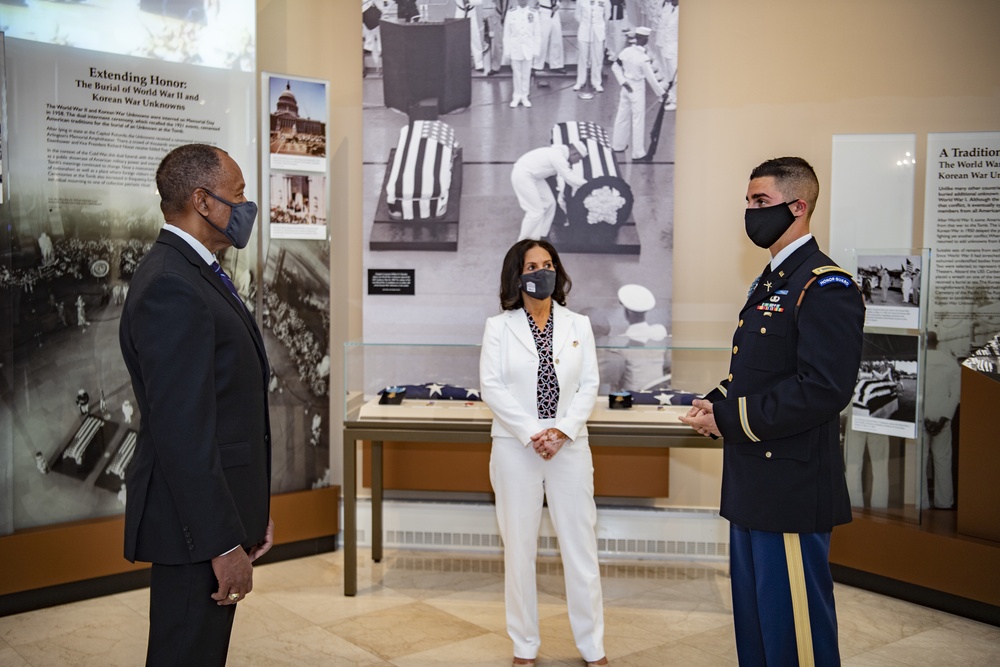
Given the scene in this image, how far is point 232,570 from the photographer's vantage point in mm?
2070

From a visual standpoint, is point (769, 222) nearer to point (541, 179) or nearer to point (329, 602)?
point (541, 179)

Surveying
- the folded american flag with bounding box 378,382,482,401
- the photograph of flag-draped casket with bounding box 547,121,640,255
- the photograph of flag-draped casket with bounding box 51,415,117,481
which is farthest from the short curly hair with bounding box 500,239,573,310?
the photograph of flag-draped casket with bounding box 51,415,117,481

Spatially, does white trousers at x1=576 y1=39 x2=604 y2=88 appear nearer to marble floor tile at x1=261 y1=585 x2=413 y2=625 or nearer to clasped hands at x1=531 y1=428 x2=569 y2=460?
clasped hands at x1=531 y1=428 x2=569 y2=460

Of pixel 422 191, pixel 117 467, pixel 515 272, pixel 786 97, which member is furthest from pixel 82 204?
pixel 786 97

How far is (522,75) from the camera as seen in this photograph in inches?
203

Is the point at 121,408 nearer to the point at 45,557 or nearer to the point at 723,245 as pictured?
the point at 45,557

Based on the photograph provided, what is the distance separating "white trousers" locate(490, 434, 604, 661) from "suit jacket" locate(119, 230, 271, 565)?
1.49m

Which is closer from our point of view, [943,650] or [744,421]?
[744,421]

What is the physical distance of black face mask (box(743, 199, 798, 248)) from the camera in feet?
8.69

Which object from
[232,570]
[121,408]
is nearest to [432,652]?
[232,570]

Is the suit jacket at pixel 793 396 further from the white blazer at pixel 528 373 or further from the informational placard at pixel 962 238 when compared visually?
the informational placard at pixel 962 238

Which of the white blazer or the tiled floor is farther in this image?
the tiled floor

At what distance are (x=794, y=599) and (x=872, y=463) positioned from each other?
2.63 meters

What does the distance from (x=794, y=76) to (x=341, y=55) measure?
9.38 feet
